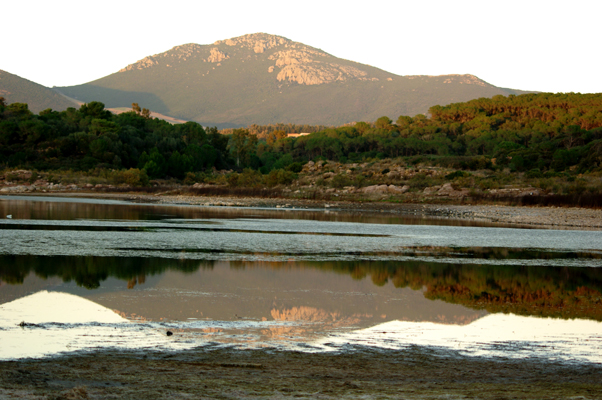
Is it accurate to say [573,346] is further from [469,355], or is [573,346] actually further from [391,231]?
[391,231]

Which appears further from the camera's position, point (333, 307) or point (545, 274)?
point (545, 274)

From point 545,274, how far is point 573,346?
7677 mm

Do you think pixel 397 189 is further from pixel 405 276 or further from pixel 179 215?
pixel 405 276

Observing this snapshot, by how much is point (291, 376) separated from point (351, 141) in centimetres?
12110

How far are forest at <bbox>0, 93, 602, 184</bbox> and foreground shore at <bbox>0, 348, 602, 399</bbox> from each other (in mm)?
63362

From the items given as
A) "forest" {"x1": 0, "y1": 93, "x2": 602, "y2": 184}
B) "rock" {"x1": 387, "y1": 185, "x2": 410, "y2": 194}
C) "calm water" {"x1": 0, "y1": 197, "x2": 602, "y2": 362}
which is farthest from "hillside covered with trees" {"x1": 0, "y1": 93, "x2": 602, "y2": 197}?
"calm water" {"x1": 0, "y1": 197, "x2": 602, "y2": 362}

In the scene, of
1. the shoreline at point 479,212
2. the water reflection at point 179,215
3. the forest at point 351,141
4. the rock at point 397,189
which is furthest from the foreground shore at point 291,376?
the forest at point 351,141

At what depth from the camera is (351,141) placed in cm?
12625

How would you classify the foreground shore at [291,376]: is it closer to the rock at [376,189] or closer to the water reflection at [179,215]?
the water reflection at [179,215]

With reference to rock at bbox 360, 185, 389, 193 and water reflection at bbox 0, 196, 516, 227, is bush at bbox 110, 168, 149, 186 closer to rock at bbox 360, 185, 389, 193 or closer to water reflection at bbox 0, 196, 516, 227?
rock at bbox 360, 185, 389, 193

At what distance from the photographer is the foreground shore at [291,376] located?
5.92 m

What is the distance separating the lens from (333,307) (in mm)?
10891

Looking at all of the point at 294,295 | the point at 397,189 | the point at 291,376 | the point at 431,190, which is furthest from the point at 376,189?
the point at 291,376

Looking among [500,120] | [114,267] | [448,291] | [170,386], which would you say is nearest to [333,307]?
[448,291]
